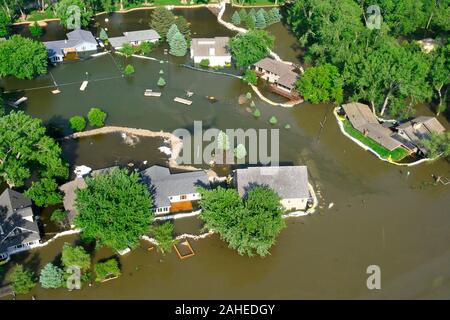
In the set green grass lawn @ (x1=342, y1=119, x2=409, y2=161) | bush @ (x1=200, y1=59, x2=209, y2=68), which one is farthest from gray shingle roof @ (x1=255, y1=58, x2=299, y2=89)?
green grass lawn @ (x1=342, y1=119, x2=409, y2=161)

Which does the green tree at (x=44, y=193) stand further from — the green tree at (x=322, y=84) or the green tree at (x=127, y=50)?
the green tree at (x=322, y=84)

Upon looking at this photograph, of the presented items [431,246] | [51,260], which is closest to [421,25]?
[431,246]

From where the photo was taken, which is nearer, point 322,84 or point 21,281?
point 21,281

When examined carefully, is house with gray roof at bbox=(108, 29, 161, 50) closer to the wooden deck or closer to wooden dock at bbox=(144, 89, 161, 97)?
wooden dock at bbox=(144, 89, 161, 97)

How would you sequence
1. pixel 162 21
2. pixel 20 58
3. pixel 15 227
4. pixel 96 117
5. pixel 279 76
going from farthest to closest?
pixel 162 21 → pixel 279 76 → pixel 20 58 → pixel 96 117 → pixel 15 227

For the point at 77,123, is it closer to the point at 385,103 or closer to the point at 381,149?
the point at 381,149

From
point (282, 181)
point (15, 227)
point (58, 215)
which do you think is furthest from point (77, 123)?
point (282, 181)

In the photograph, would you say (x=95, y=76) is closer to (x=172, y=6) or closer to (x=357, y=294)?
(x=172, y=6)
